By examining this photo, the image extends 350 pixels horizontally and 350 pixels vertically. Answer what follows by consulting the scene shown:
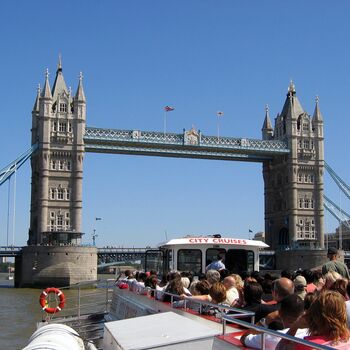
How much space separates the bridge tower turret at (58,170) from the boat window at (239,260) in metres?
50.8

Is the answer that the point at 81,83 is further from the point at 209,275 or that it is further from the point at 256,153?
the point at 209,275

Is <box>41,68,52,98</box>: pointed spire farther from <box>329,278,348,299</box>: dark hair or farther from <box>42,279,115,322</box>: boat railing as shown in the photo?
<box>329,278,348,299</box>: dark hair

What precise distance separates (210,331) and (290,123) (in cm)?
7294

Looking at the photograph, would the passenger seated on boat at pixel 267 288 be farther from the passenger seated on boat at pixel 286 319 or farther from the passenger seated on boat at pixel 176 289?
the passenger seated on boat at pixel 286 319

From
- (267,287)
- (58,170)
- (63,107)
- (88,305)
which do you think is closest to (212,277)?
(267,287)

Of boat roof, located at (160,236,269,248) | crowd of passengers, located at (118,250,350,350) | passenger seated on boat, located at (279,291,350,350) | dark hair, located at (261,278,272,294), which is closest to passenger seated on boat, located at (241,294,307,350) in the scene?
crowd of passengers, located at (118,250,350,350)

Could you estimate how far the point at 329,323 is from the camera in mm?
3898

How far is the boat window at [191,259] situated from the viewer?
13680 millimetres

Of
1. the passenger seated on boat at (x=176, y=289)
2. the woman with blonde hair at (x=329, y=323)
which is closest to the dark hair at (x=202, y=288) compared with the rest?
the passenger seated on boat at (x=176, y=289)

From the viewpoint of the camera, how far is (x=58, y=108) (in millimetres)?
68438

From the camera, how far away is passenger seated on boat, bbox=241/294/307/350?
4.38 m

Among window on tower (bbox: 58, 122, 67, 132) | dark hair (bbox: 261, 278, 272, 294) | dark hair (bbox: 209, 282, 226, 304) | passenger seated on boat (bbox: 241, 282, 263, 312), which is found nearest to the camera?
passenger seated on boat (bbox: 241, 282, 263, 312)

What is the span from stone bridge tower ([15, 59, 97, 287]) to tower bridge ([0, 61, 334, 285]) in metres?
0.10

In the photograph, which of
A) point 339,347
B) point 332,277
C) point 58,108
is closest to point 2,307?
point 332,277
